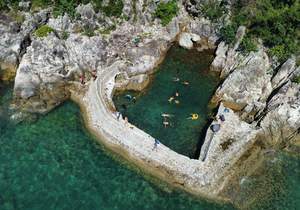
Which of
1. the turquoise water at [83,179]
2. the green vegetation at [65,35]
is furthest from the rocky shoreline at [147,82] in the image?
the turquoise water at [83,179]

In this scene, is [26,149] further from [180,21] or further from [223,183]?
[180,21]

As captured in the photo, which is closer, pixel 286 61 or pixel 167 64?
pixel 286 61

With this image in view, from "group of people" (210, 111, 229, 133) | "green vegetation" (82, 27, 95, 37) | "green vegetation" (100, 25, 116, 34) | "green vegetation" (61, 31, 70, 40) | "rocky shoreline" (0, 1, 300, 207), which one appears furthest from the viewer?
"green vegetation" (100, 25, 116, 34)

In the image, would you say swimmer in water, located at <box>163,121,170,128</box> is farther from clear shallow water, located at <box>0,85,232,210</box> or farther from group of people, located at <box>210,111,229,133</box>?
clear shallow water, located at <box>0,85,232,210</box>

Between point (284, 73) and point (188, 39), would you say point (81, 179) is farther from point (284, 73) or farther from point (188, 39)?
point (284, 73)

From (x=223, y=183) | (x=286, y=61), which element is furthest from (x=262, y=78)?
(x=223, y=183)

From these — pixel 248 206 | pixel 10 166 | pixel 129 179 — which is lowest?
pixel 10 166

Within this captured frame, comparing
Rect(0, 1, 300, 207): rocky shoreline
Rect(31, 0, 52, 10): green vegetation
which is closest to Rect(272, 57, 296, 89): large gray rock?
Rect(0, 1, 300, 207): rocky shoreline
